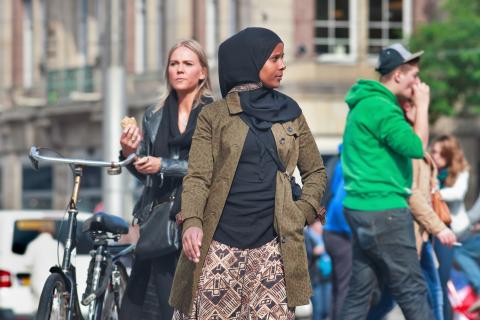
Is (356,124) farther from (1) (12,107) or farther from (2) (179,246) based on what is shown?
(1) (12,107)

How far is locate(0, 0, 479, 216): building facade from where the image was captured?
3362cm

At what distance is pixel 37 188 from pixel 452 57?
1745cm

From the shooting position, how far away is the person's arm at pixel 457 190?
12219 mm

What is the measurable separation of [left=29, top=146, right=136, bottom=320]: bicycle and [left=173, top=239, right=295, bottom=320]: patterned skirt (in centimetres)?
120

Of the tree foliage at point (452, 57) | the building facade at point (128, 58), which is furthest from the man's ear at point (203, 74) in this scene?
the tree foliage at point (452, 57)

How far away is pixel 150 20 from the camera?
127ft

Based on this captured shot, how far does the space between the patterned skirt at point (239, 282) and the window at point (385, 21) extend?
27.4 m

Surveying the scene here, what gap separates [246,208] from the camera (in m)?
6.79

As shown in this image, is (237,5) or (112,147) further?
(237,5)

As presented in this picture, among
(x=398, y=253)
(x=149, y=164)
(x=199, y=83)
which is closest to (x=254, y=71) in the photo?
(x=149, y=164)

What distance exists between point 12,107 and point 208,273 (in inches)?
1542

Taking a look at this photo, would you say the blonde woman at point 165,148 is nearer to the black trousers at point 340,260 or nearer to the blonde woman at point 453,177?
the black trousers at point 340,260

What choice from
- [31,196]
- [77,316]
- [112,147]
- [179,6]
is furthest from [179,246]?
[31,196]

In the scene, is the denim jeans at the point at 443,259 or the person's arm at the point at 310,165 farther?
the denim jeans at the point at 443,259
